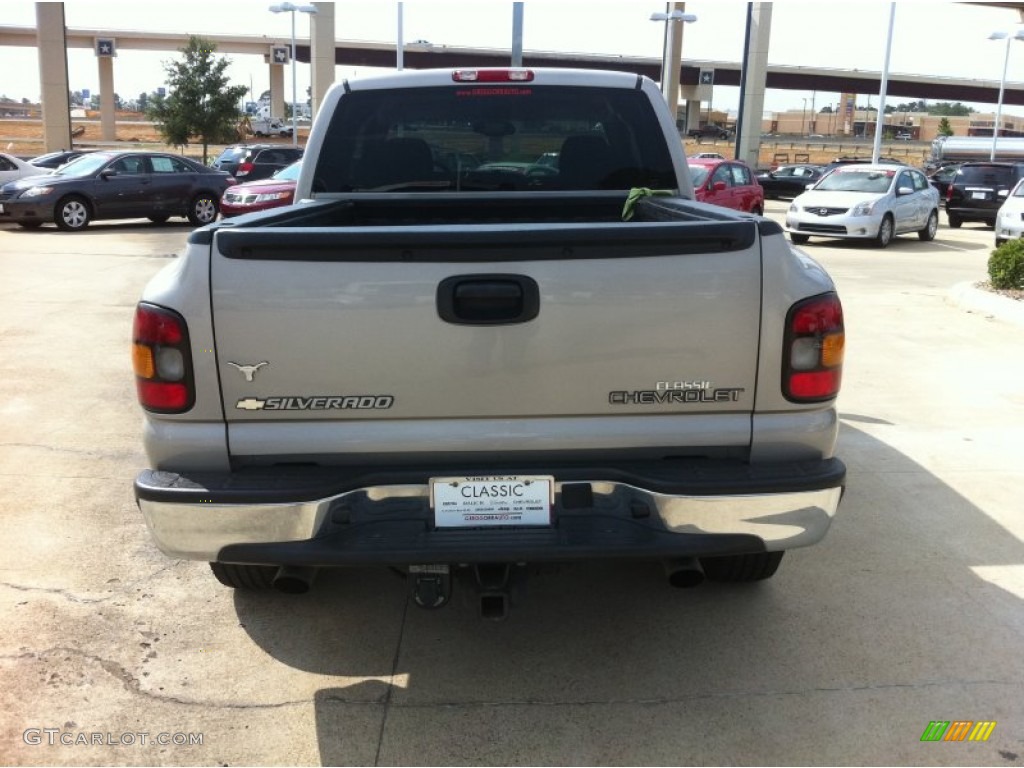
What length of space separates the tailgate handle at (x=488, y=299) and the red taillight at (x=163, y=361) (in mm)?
795

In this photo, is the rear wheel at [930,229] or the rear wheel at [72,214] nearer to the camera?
the rear wheel at [72,214]

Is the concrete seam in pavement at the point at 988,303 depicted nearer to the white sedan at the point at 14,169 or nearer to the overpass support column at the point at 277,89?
the white sedan at the point at 14,169

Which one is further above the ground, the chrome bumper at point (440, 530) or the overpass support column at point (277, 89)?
the overpass support column at point (277, 89)

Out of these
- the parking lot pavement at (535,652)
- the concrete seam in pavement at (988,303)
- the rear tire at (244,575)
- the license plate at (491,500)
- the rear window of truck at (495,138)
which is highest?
the rear window of truck at (495,138)

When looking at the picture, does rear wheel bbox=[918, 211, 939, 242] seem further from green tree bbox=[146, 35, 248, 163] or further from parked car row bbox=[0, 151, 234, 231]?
green tree bbox=[146, 35, 248, 163]

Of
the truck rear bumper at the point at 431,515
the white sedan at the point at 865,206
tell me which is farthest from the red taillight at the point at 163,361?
the white sedan at the point at 865,206

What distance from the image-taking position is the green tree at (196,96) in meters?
36.3

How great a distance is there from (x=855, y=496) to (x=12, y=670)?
3.99m

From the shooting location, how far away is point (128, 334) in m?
9.04

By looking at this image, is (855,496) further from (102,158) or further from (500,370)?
(102,158)

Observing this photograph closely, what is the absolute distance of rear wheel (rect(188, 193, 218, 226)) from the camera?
20.3m

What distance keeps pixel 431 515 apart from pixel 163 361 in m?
0.94

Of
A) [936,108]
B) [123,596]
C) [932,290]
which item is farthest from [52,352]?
[936,108]

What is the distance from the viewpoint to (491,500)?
289 centimetres
